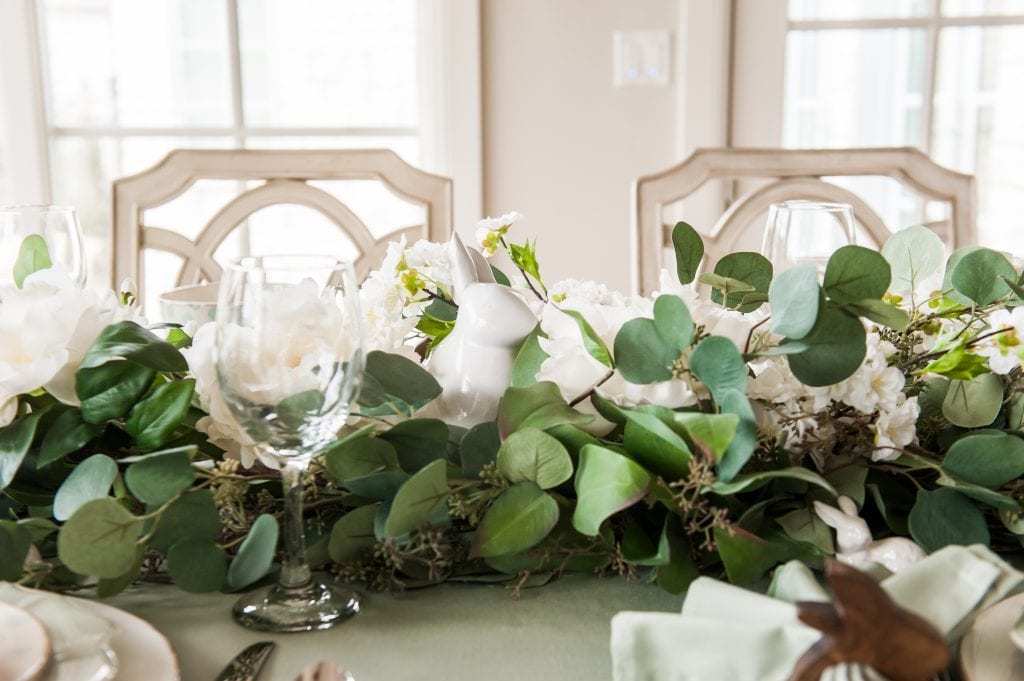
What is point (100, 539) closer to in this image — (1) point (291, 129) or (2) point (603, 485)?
(2) point (603, 485)

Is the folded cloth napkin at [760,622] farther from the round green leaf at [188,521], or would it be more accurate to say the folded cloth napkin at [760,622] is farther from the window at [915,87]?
the window at [915,87]

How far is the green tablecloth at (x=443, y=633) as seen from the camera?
1.80 ft

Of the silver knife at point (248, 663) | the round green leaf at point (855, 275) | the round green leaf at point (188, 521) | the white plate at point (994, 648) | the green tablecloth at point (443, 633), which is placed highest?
the round green leaf at point (855, 275)

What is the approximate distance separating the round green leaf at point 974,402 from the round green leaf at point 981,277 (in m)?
0.06

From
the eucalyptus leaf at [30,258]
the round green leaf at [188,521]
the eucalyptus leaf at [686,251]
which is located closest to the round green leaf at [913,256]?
the eucalyptus leaf at [686,251]

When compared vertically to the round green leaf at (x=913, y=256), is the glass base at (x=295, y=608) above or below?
below

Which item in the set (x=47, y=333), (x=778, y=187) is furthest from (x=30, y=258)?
(x=778, y=187)

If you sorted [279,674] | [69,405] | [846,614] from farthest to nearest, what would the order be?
1. [69,405]
2. [279,674]
3. [846,614]

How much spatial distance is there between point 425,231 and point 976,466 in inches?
41.3

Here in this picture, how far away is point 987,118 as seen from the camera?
7.77ft

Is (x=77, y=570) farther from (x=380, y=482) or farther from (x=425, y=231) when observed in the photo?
(x=425, y=231)

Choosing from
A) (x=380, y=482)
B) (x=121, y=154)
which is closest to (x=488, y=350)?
(x=380, y=482)

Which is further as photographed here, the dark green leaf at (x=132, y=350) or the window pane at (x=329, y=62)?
the window pane at (x=329, y=62)

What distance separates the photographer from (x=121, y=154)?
2.41 meters
